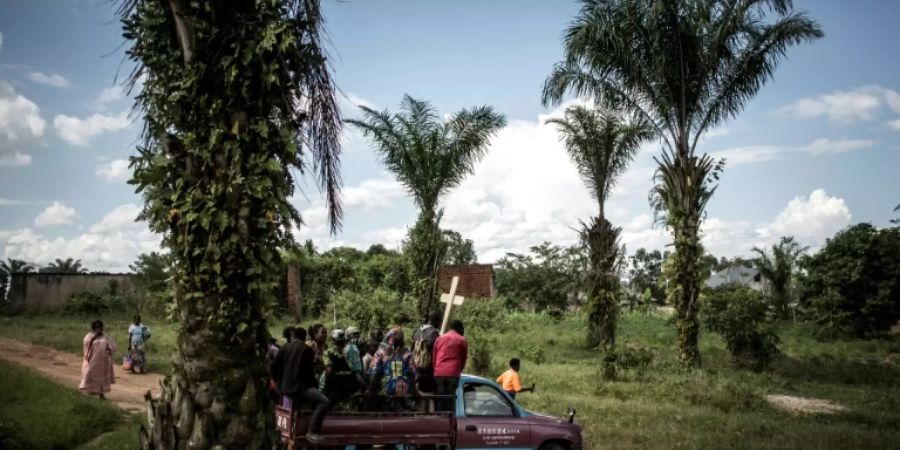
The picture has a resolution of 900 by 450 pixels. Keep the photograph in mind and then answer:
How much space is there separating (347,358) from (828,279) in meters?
28.8

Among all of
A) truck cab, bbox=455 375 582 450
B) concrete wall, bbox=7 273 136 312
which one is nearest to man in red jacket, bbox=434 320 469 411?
truck cab, bbox=455 375 582 450

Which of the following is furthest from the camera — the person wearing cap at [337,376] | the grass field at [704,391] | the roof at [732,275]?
the roof at [732,275]

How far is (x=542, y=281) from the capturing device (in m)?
47.8

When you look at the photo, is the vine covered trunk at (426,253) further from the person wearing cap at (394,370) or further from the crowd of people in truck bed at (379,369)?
the person wearing cap at (394,370)

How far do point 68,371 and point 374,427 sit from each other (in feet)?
45.0

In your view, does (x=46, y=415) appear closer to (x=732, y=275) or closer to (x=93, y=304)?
(x=93, y=304)

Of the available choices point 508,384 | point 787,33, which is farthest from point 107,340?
point 787,33

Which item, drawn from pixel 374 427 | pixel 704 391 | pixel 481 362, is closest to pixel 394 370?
pixel 374 427

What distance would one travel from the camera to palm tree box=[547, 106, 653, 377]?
78.7 ft

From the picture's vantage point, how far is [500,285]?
5012 cm

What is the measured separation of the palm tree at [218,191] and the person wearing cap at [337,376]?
9.70 ft

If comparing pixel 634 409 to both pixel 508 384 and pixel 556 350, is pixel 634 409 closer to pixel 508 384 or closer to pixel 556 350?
pixel 508 384

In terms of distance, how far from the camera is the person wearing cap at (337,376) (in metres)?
8.27

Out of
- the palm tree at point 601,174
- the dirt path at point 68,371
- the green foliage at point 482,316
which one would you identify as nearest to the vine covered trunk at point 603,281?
the palm tree at point 601,174
